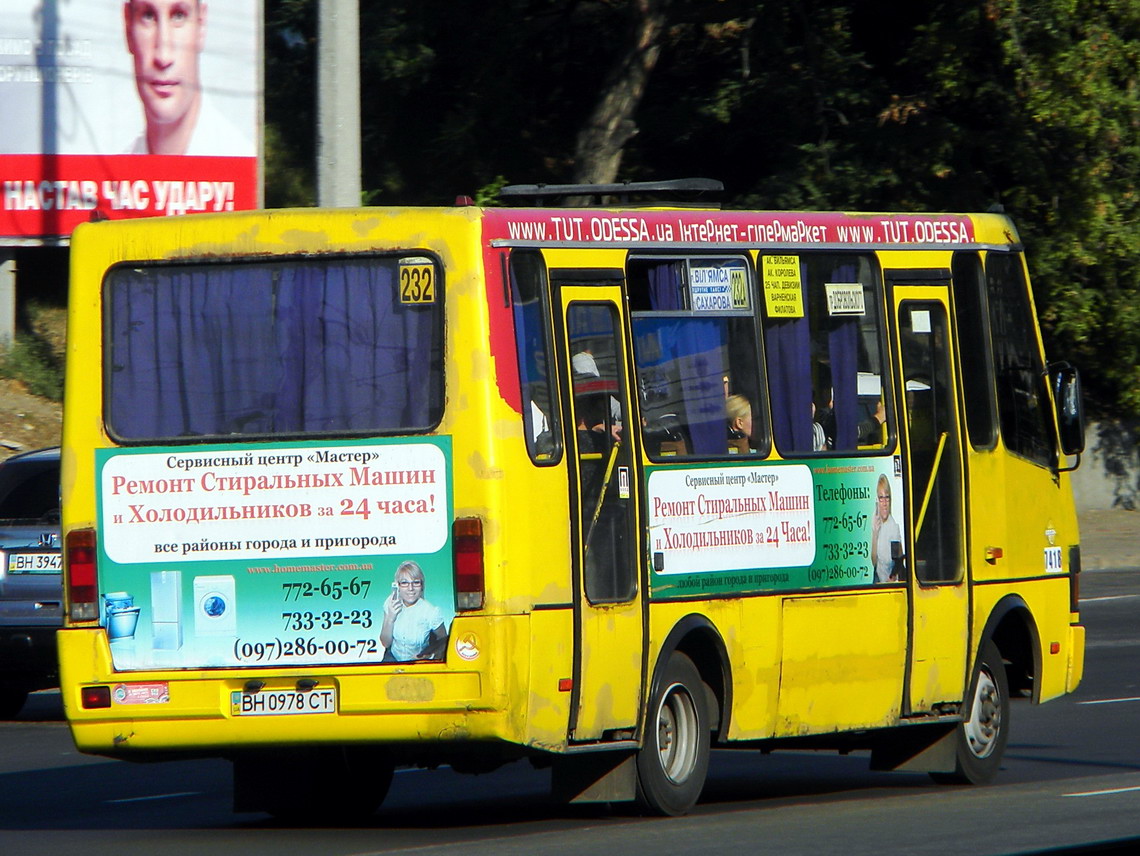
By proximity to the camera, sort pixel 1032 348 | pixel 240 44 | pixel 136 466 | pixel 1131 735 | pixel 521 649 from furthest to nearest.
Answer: pixel 240 44, pixel 1131 735, pixel 1032 348, pixel 136 466, pixel 521 649

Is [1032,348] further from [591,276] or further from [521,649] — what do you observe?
[521,649]

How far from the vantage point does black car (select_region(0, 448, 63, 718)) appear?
13.4 m

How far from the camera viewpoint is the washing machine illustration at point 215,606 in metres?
8.66

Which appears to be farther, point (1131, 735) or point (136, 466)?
Answer: point (1131, 735)

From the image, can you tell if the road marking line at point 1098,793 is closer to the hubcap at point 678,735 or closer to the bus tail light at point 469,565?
the hubcap at point 678,735

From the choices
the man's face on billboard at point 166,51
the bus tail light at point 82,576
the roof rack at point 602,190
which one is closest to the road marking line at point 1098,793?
the roof rack at point 602,190

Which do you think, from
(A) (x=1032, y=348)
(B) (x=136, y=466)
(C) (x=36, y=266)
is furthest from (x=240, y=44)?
(B) (x=136, y=466)

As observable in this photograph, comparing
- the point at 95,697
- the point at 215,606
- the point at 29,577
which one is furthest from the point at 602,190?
the point at 29,577

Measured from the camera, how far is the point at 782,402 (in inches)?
389

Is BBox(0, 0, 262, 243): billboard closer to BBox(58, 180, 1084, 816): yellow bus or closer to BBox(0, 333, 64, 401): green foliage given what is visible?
BBox(0, 333, 64, 401): green foliage

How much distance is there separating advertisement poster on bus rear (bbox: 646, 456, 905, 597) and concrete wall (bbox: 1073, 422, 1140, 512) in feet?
70.2

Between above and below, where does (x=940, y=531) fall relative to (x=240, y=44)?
below

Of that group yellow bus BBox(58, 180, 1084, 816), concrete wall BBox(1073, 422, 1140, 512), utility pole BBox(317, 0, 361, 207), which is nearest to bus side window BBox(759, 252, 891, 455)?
yellow bus BBox(58, 180, 1084, 816)

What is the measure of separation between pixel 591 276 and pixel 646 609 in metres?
1.44
